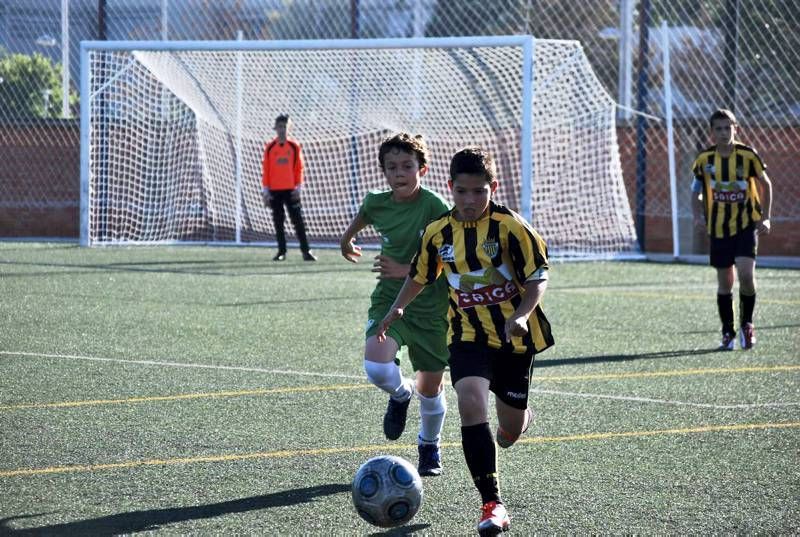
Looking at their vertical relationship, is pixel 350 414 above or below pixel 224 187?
below

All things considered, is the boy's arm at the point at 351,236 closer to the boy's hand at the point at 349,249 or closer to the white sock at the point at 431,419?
the boy's hand at the point at 349,249

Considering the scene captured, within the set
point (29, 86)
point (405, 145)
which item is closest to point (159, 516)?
point (405, 145)

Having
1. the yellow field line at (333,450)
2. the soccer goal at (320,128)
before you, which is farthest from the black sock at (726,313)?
the soccer goal at (320,128)

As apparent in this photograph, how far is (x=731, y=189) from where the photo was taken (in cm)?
938

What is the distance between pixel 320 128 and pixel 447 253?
14.7 metres

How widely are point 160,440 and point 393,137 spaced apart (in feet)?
5.93

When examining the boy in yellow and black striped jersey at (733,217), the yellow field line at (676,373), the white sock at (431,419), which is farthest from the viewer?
the boy in yellow and black striped jersey at (733,217)

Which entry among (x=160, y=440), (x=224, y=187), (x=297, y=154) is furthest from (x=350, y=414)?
(x=224, y=187)

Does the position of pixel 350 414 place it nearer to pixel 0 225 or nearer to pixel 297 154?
pixel 297 154

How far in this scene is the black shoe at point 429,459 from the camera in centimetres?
537

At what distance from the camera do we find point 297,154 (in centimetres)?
1641

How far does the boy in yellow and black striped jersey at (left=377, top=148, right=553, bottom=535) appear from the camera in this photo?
467 cm

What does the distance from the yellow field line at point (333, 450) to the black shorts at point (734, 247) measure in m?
2.99

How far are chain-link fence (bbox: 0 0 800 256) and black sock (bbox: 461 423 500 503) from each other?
50.3 ft
